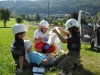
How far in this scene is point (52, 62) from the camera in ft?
19.6

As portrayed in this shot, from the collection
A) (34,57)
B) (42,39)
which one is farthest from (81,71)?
(42,39)

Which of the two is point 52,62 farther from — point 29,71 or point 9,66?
point 9,66

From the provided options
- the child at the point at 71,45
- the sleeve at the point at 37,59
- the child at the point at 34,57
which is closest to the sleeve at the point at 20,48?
the child at the point at 34,57

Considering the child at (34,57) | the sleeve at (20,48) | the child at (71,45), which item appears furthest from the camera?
the child at (34,57)

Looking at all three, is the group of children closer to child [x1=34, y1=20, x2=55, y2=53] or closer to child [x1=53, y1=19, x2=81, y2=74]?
child [x1=53, y1=19, x2=81, y2=74]

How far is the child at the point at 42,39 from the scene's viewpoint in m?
6.65

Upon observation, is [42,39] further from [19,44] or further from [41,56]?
[19,44]

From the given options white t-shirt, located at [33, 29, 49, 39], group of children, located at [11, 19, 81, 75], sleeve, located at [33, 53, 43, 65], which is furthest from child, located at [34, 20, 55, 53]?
sleeve, located at [33, 53, 43, 65]

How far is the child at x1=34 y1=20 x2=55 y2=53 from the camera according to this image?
21.8 ft

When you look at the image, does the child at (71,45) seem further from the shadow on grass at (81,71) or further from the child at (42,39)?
the child at (42,39)

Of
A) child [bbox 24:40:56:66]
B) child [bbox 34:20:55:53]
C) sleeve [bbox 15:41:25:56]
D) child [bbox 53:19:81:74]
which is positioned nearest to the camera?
sleeve [bbox 15:41:25:56]

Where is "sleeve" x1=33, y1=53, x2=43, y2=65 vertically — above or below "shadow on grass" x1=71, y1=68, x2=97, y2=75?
above

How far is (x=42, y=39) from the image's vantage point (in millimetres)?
6664

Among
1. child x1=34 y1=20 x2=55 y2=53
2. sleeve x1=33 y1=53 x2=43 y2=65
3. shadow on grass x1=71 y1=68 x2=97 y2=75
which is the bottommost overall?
shadow on grass x1=71 y1=68 x2=97 y2=75
